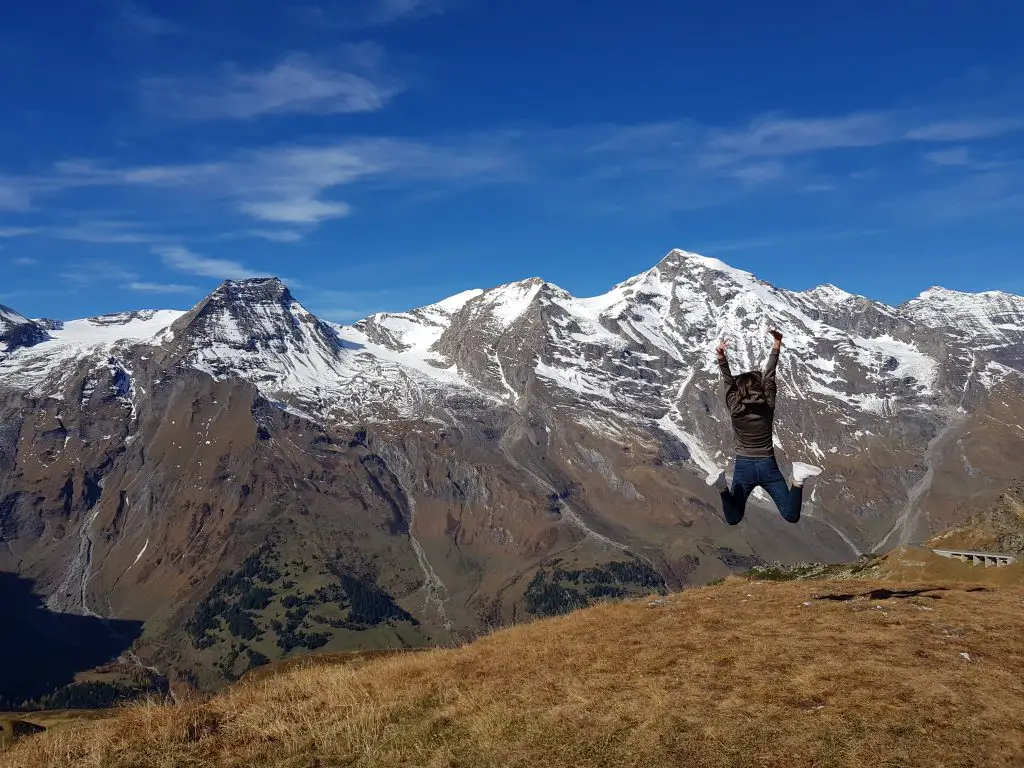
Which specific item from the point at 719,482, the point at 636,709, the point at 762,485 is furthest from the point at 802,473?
the point at 636,709

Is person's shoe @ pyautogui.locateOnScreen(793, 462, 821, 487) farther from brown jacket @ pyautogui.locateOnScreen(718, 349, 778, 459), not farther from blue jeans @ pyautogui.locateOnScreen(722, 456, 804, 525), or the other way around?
brown jacket @ pyautogui.locateOnScreen(718, 349, 778, 459)

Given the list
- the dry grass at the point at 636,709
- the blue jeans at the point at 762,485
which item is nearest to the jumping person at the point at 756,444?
the blue jeans at the point at 762,485

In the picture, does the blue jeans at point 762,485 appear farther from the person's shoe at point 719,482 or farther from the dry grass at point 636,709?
the dry grass at point 636,709

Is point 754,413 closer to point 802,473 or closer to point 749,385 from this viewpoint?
point 749,385

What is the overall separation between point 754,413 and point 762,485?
195 centimetres

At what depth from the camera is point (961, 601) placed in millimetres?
21828

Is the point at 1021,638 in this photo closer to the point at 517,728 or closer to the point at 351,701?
the point at 517,728

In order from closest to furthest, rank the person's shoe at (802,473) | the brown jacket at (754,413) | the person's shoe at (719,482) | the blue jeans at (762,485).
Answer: the brown jacket at (754,413) → the blue jeans at (762,485) → the person's shoe at (802,473) → the person's shoe at (719,482)

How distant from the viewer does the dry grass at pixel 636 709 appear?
11.3m

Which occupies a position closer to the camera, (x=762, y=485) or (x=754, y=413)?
(x=754, y=413)

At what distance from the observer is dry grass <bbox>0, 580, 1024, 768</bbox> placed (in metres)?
11.3

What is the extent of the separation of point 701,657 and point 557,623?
7.57 metres

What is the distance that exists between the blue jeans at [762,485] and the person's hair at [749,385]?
1.81 m

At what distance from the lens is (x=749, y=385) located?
19391mm
